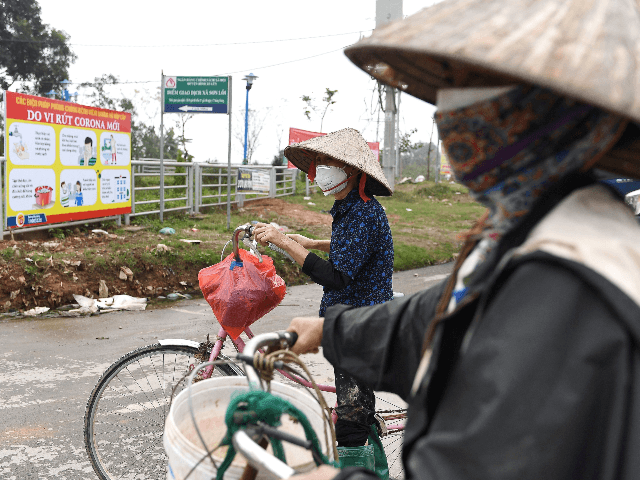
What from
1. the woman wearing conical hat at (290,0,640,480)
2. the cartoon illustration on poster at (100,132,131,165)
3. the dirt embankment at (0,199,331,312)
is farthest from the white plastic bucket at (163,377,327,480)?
the cartoon illustration on poster at (100,132,131,165)

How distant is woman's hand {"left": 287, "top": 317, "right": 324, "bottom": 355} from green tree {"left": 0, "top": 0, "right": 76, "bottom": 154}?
27.1 metres

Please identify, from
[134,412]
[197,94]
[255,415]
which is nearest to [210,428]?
[255,415]

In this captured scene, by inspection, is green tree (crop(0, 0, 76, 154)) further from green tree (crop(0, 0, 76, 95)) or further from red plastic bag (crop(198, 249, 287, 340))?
red plastic bag (crop(198, 249, 287, 340))

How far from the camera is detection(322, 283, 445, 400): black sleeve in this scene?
5.00 feet

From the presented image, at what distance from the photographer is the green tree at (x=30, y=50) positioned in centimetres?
2430

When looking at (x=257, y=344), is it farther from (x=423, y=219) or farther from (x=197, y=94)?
(x=423, y=219)

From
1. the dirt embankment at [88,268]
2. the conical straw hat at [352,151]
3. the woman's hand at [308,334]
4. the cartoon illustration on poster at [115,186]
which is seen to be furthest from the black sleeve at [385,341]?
the cartoon illustration on poster at [115,186]

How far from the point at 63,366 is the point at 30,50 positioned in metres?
24.5

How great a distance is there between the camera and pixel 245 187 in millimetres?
13867

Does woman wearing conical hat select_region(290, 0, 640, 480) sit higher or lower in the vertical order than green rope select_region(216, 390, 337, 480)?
higher

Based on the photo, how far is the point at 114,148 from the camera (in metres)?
10.8

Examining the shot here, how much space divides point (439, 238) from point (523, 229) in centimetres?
1218

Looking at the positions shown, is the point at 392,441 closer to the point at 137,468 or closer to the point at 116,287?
the point at 137,468

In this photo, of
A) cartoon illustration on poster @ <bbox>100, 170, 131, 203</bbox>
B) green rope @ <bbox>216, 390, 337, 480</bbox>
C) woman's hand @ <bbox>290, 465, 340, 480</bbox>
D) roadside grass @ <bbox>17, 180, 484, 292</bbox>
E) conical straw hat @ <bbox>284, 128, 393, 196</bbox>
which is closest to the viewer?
woman's hand @ <bbox>290, 465, 340, 480</bbox>
